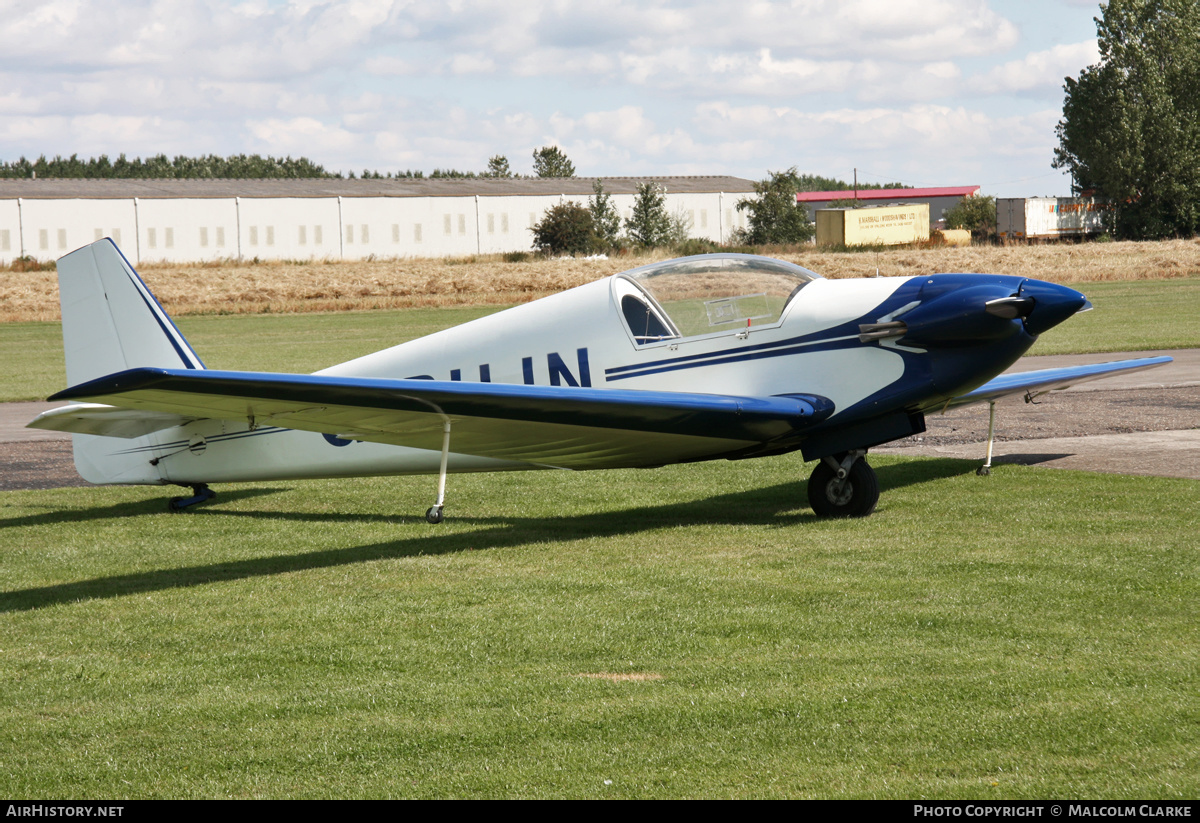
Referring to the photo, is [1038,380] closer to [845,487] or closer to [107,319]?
[845,487]

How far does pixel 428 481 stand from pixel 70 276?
409 cm

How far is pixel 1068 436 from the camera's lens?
13109 millimetres

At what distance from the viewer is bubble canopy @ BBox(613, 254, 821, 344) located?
8.95 m

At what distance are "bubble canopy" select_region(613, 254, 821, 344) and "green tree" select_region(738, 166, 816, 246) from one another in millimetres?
67515

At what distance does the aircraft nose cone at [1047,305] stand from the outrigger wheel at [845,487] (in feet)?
5.36

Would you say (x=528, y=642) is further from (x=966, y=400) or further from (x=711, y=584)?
(x=966, y=400)

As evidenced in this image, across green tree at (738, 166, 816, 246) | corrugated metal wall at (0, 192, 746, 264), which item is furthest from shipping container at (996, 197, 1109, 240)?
corrugated metal wall at (0, 192, 746, 264)

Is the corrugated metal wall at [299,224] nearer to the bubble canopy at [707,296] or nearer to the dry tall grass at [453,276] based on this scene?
the dry tall grass at [453,276]

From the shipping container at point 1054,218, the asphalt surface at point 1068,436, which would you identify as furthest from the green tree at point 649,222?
the asphalt surface at point 1068,436

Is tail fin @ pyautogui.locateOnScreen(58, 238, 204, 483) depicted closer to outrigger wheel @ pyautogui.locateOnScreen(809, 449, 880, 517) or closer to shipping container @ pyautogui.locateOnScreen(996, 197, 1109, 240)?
outrigger wheel @ pyautogui.locateOnScreen(809, 449, 880, 517)

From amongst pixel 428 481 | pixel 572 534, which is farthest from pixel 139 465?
pixel 572 534

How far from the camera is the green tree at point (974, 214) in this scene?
90.6 meters

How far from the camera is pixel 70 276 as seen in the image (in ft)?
32.5

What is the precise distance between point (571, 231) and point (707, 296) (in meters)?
71.2
